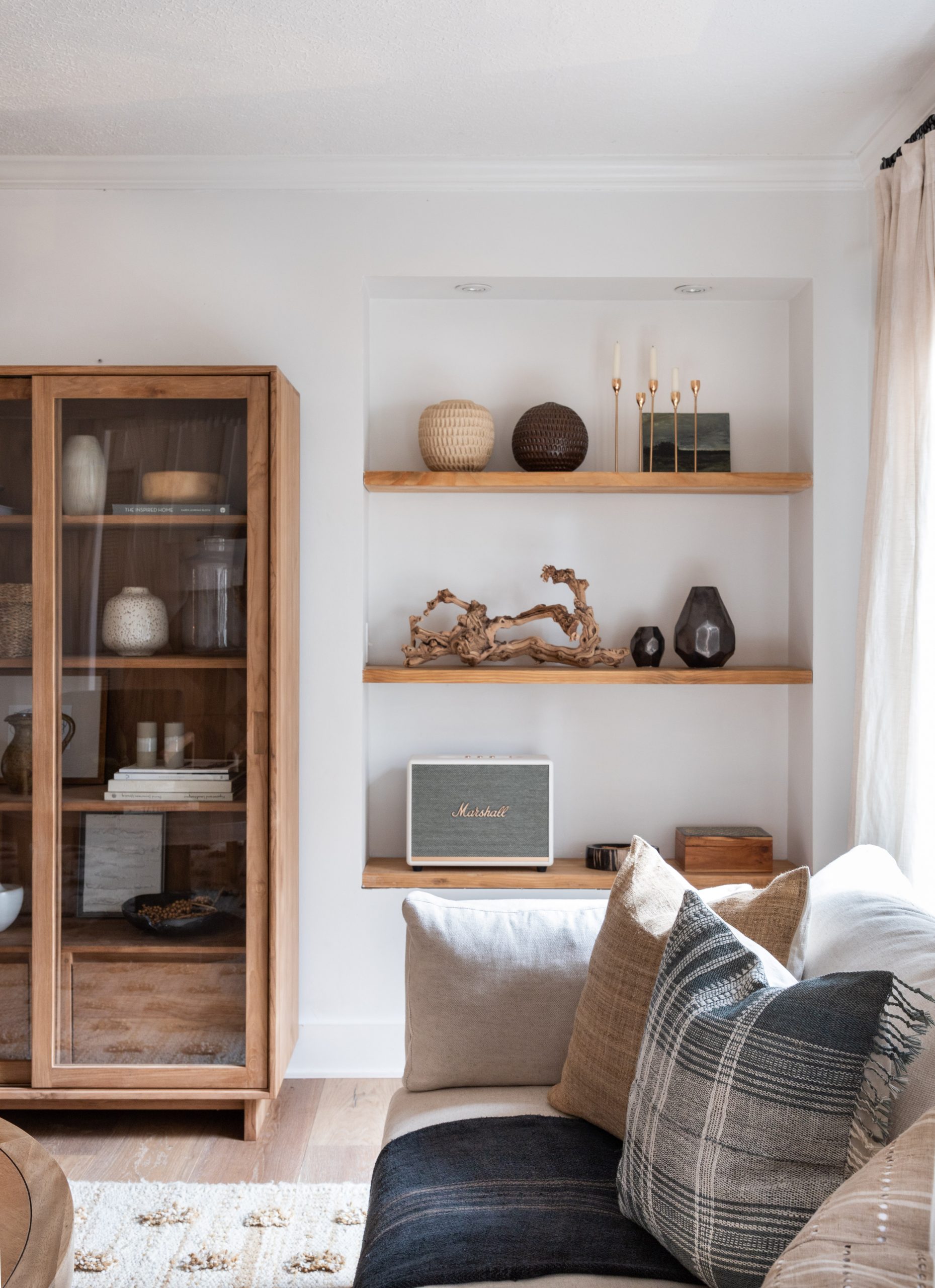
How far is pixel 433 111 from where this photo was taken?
2514 millimetres

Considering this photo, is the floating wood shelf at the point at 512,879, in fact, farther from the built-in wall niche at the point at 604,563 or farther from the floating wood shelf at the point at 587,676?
the floating wood shelf at the point at 587,676

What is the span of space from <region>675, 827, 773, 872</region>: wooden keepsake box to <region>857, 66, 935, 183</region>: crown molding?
1.90m

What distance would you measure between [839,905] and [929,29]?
1888mm

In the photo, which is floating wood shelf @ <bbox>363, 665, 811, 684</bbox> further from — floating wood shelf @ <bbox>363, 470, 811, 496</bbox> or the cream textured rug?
the cream textured rug

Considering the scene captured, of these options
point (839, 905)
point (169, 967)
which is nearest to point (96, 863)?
point (169, 967)

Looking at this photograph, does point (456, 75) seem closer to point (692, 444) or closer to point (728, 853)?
point (692, 444)

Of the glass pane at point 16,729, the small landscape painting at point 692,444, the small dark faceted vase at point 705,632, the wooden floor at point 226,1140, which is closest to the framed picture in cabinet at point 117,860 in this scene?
the glass pane at point 16,729

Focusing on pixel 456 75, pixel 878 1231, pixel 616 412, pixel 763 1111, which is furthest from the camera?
pixel 616 412

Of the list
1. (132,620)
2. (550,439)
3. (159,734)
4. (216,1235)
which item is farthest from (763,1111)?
(550,439)

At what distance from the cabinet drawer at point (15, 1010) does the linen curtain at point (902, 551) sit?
2205 millimetres

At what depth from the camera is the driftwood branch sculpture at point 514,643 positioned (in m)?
2.85

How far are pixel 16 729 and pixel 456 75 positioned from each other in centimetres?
195

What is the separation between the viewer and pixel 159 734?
101 inches

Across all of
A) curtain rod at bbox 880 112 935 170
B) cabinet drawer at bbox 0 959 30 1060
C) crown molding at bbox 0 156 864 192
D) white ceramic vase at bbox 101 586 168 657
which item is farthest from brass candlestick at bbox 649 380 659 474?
cabinet drawer at bbox 0 959 30 1060
